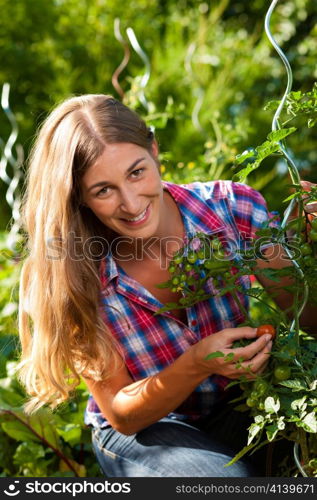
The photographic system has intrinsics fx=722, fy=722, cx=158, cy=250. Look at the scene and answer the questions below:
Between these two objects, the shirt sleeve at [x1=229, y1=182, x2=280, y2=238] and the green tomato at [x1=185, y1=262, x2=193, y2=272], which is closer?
the green tomato at [x1=185, y1=262, x2=193, y2=272]

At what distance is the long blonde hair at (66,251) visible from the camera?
5.86ft

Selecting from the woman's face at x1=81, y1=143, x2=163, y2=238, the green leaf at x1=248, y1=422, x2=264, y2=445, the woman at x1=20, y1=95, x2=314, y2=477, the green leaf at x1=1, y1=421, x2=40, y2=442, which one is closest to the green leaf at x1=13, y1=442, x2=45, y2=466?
the green leaf at x1=1, y1=421, x2=40, y2=442

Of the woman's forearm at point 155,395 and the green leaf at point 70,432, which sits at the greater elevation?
the woman's forearm at point 155,395

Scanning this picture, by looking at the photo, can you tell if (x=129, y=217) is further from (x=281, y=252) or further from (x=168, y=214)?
(x=281, y=252)

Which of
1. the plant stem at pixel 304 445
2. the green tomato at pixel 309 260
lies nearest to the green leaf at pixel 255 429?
the plant stem at pixel 304 445

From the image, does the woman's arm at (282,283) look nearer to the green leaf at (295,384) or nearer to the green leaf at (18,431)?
the green leaf at (295,384)

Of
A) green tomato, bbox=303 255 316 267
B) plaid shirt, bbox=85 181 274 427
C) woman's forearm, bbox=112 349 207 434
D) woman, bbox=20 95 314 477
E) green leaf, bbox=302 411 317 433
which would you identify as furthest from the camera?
plaid shirt, bbox=85 181 274 427

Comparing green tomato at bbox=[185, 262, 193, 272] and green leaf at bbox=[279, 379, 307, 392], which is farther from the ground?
green tomato at bbox=[185, 262, 193, 272]

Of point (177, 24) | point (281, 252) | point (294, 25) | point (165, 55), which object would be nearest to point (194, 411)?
point (281, 252)

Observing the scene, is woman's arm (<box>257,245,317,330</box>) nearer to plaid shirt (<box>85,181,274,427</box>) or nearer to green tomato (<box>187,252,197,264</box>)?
plaid shirt (<box>85,181,274,427</box>)

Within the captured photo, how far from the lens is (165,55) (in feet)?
15.5

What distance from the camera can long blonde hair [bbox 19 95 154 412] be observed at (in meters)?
1.79

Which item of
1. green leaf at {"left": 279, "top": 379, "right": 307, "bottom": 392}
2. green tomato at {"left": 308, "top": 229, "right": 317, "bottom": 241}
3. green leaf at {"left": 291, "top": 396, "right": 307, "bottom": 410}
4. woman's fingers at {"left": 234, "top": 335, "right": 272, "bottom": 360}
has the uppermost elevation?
green tomato at {"left": 308, "top": 229, "right": 317, "bottom": 241}

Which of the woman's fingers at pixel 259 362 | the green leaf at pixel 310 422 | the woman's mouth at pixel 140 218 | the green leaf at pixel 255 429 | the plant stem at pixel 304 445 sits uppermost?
the woman's mouth at pixel 140 218
